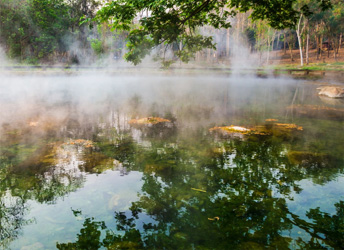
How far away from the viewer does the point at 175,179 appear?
5457mm

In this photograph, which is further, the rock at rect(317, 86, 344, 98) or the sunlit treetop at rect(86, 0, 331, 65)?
the rock at rect(317, 86, 344, 98)

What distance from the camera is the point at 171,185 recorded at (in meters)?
5.20

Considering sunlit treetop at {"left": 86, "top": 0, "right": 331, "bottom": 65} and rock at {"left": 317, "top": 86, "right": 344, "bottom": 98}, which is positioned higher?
sunlit treetop at {"left": 86, "top": 0, "right": 331, "bottom": 65}

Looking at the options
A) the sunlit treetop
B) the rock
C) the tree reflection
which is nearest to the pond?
the tree reflection

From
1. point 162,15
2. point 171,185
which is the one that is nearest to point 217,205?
point 171,185

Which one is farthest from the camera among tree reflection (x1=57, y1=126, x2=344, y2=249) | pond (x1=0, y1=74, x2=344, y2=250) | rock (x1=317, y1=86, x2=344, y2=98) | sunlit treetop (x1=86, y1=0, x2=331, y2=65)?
rock (x1=317, y1=86, x2=344, y2=98)

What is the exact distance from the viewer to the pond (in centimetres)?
374

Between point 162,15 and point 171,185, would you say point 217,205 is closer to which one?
point 171,185

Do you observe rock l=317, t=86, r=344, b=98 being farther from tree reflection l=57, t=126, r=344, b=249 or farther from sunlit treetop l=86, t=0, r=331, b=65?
tree reflection l=57, t=126, r=344, b=249

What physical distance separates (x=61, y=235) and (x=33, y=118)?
A: 8.61 meters

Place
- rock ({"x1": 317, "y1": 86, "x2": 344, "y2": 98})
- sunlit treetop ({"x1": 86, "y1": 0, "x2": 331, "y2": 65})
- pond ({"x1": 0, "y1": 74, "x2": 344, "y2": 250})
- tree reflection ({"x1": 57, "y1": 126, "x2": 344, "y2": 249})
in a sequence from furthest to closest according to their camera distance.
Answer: rock ({"x1": 317, "y1": 86, "x2": 344, "y2": 98}) → sunlit treetop ({"x1": 86, "y1": 0, "x2": 331, "y2": 65}) → pond ({"x1": 0, "y1": 74, "x2": 344, "y2": 250}) → tree reflection ({"x1": 57, "y1": 126, "x2": 344, "y2": 249})

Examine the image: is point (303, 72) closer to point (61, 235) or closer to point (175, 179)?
point (175, 179)

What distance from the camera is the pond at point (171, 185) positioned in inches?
147

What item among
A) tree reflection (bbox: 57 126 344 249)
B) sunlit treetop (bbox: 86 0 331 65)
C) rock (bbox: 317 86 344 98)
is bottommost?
tree reflection (bbox: 57 126 344 249)
